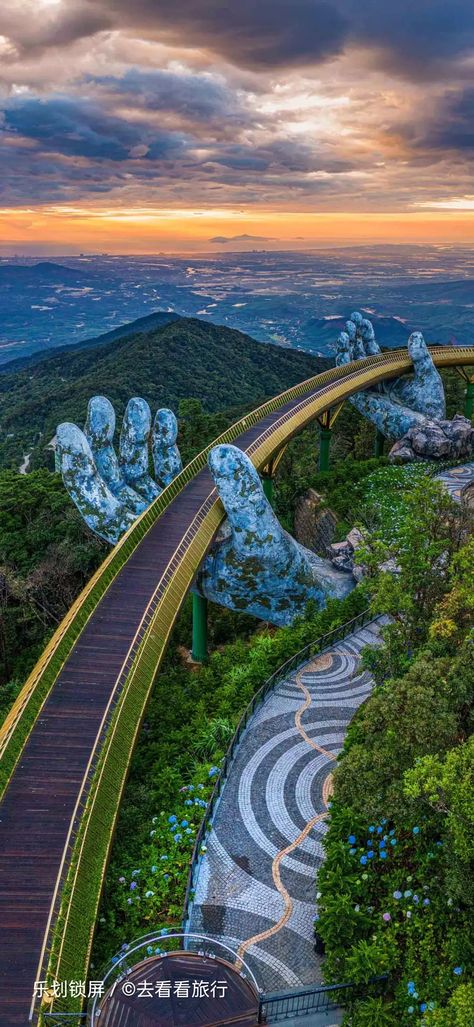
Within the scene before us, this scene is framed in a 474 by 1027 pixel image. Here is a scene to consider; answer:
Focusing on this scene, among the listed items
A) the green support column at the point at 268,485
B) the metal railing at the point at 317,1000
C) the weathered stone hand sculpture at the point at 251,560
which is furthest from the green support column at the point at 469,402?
the metal railing at the point at 317,1000

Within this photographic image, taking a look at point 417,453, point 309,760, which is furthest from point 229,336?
point 309,760

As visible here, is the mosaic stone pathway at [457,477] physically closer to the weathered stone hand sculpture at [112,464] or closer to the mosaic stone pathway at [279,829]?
the weathered stone hand sculpture at [112,464]

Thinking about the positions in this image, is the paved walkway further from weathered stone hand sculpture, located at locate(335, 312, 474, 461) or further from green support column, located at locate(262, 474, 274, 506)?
weathered stone hand sculpture, located at locate(335, 312, 474, 461)

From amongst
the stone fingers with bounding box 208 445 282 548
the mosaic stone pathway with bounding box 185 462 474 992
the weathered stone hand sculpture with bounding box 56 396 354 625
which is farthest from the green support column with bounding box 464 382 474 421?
the mosaic stone pathway with bounding box 185 462 474 992

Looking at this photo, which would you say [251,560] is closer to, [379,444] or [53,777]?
[53,777]

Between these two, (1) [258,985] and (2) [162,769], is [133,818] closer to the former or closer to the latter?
(2) [162,769]

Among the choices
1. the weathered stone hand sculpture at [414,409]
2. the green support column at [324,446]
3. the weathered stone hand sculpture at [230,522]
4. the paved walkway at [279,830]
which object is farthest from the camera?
the green support column at [324,446]
